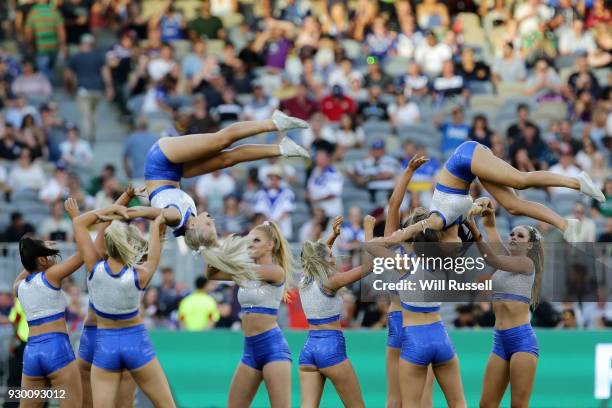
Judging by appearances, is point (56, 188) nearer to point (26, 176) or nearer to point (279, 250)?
point (26, 176)

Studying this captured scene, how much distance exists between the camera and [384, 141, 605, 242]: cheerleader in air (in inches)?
389

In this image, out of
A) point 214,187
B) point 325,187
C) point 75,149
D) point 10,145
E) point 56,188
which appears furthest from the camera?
point 75,149

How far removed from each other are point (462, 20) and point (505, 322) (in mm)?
10752

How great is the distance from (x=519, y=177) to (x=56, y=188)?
876 cm

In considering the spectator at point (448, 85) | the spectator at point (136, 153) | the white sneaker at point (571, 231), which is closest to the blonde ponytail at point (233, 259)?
the white sneaker at point (571, 231)

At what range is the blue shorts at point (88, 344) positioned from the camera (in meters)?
10.6

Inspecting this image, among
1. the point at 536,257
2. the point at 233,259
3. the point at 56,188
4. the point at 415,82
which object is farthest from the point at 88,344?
the point at 415,82

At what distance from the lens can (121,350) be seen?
993 centimetres

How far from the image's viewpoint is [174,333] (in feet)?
45.1

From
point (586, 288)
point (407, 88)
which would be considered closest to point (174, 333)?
point (586, 288)

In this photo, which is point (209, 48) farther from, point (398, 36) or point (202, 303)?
point (202, 303)

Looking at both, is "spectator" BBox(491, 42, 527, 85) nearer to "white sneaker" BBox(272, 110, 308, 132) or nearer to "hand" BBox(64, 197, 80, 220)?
"white sneaker" BBox(272, 110, 308, 132)

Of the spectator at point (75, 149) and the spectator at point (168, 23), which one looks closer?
the spectator at point (75, 149)

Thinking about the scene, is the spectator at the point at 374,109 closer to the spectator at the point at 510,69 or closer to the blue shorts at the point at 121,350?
the spectator at the point at 510,69
